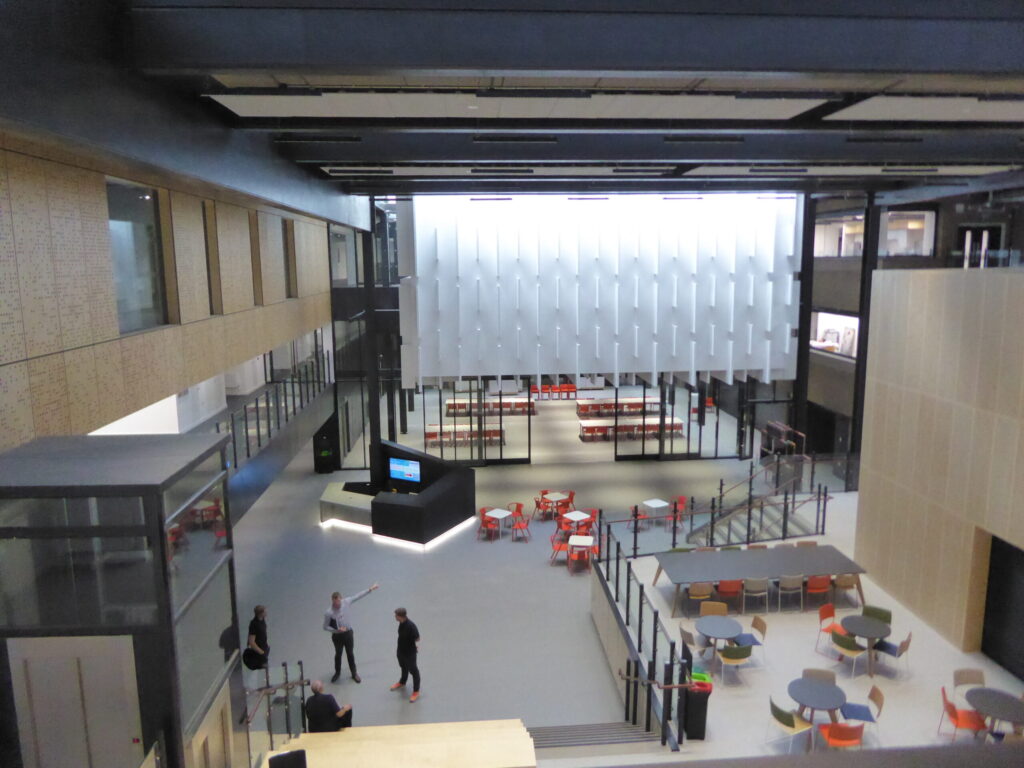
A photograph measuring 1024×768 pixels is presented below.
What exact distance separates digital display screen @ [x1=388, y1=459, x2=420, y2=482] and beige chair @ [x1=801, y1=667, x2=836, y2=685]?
9.66 m

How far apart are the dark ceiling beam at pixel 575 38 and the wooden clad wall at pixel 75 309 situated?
1.13 m

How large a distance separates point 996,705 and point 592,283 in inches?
411

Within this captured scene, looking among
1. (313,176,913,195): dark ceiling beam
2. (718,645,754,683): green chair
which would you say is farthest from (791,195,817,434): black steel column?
(718,645,754,683): green chair

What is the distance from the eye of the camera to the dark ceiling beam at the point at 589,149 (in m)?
8.41

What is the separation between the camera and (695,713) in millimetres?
7715

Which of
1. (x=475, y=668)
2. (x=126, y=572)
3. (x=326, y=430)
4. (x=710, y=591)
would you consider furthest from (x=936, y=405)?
(x=326, y=430)

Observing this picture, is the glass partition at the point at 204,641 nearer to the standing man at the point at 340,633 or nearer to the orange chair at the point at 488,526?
the standing man at the point at 340,633

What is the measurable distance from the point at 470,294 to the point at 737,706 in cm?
993

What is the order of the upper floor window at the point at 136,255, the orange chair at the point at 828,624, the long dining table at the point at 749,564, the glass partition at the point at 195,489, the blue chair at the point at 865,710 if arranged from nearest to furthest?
the glass partition at the point at 195,489
the upper floor window at the point at 136,255
the blue chair at the point at 865,710
the orange chair at the point at 828,624
the long dining table at the point at 749,564

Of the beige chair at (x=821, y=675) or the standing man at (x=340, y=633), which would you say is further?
the standing man at (x=340, y=633)

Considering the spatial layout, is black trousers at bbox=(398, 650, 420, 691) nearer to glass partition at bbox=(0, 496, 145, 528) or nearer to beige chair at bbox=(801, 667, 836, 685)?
beige chair at bbox=(801, 667, 836, 685)

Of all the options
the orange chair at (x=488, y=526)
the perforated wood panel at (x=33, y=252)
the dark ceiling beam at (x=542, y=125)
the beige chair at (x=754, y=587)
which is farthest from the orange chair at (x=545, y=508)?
the perforated wood panel at (x=33, y=252)

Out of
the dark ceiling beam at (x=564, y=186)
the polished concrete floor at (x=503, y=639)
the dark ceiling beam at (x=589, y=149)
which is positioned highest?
the dark ceiling beam at (x=564, y=186)

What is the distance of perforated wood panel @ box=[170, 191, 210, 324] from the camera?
7.11 meters
